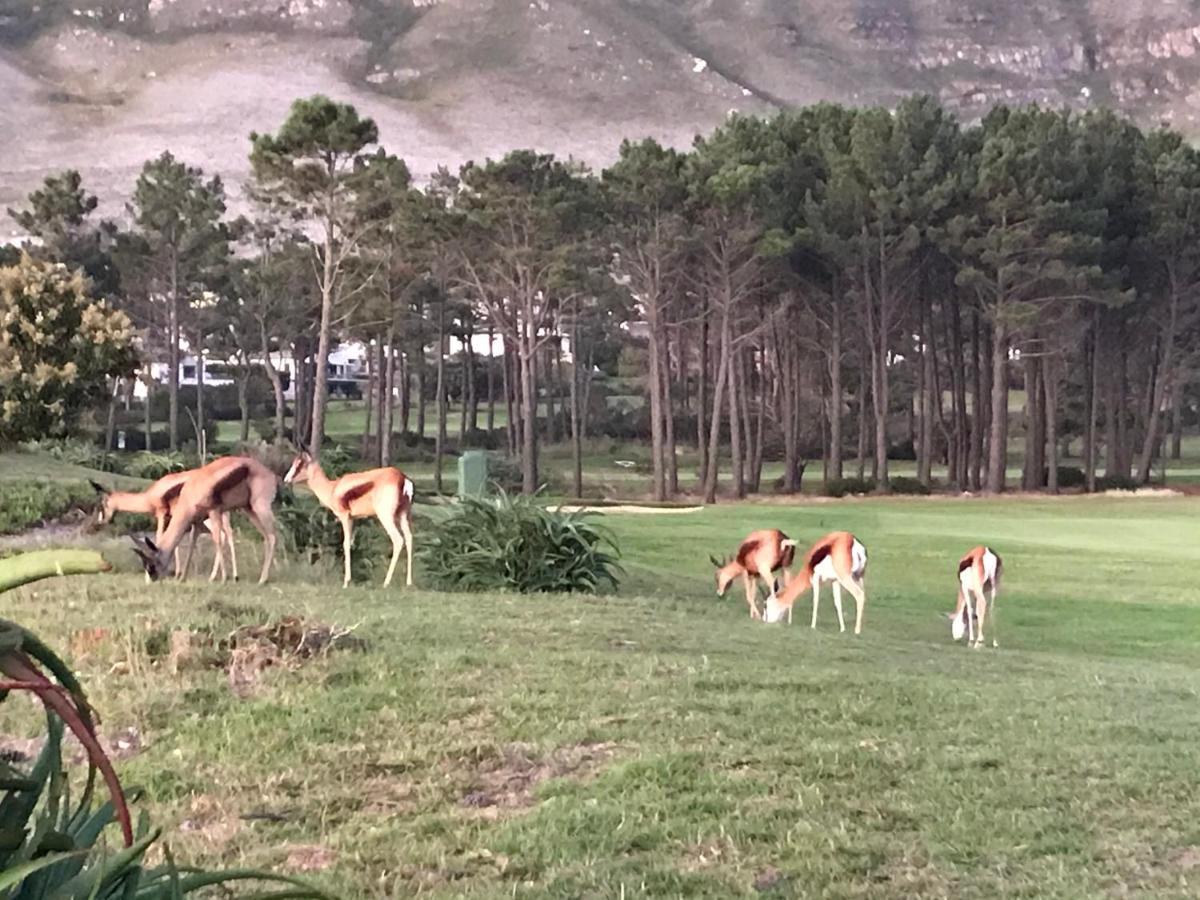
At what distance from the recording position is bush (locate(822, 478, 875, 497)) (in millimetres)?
34781

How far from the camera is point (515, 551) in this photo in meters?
10.0

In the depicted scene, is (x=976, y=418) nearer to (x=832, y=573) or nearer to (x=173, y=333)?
(x=173, y=333)

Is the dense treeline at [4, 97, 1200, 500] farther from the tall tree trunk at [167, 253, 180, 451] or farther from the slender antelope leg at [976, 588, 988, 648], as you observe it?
the slender antelope leg at [976, 588, 988, 648]

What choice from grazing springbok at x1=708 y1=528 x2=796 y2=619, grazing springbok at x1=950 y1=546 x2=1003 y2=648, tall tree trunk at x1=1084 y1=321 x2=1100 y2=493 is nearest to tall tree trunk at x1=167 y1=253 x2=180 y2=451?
tall tree trunk at x1=1084 y1=321 x2=1100 y2=493

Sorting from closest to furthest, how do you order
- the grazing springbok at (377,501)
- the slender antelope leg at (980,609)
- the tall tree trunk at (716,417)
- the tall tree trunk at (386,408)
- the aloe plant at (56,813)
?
the aloe plant at (56,813) → the grazing springbok at (377,501) → the slender antelope leg at (980,609) → the tall tree trunk at (716,417) → the tall tree trunk at (386,408)

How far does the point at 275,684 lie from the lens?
5.42m

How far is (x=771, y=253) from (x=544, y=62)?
108 meters

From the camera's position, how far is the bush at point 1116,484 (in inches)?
1417

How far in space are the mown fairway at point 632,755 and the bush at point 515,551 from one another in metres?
1.26

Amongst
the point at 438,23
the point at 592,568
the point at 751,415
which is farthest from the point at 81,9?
the point at 592,568

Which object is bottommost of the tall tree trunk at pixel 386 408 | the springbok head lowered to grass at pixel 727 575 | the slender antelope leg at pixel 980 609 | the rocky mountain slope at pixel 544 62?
the slender antelope leg at pixel 980 609

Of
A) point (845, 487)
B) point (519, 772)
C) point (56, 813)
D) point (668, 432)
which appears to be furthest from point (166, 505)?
point (845, 487)

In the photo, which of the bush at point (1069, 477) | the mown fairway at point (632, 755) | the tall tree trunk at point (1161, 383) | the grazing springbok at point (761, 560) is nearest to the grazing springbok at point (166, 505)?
the mown fairway at point (632, 755)

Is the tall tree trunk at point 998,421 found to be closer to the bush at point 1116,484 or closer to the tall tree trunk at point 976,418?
the tall tree trunk at point 976,418
